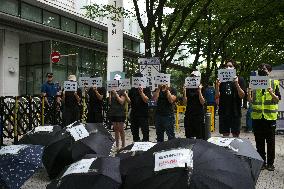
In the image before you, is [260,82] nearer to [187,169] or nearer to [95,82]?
[95,82]

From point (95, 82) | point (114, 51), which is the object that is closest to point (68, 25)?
point (114, 51)

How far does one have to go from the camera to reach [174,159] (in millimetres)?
2756

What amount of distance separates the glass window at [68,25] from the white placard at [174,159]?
24315 millimetres

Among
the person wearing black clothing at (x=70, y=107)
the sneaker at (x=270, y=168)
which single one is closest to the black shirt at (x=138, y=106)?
the person wearing black clothing at (x=70, y=107)

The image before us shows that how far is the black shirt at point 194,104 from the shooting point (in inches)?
324

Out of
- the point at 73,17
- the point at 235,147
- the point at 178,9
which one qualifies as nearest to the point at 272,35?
the point at 178,9

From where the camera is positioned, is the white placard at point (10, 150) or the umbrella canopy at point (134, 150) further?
the white placard at point (10, 150)

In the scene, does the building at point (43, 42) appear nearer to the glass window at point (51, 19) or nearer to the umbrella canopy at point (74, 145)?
the glass window at point (51, 19)

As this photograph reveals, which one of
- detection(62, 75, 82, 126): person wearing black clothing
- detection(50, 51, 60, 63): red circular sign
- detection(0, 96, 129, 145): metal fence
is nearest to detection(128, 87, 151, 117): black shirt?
detection(62, 75, 82, 126): person wearing black clothing

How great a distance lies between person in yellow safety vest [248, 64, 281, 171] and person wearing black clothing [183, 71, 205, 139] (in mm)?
965

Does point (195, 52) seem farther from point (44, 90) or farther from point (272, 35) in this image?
point (44, 90)

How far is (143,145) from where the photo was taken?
360cm

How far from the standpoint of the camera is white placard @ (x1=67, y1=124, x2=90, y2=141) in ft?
16.8

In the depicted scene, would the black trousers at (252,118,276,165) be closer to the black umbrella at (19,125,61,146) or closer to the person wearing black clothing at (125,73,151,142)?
the person wearing black clothing at (125,73,151,142)
